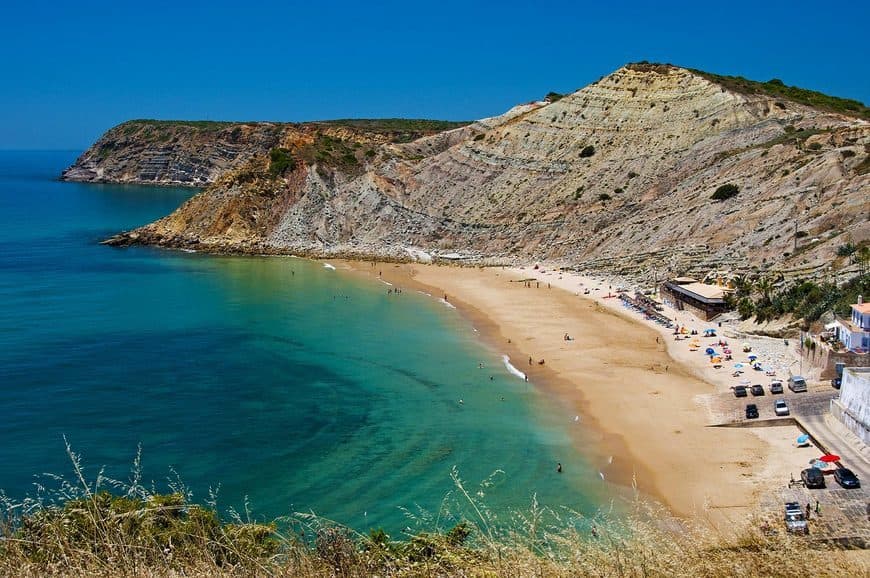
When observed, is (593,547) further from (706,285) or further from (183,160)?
(183,160)

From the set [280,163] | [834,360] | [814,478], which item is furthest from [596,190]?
[814,478]

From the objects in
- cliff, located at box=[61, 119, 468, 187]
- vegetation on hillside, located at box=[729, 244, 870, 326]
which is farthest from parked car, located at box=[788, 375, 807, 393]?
cliff, located at box=[61, 119, 468, 187]

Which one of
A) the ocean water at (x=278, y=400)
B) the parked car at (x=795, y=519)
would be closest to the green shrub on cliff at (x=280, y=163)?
the ocean water at (x=278, y=400)

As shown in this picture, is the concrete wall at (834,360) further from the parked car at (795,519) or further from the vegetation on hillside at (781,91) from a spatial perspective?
the vegetation on hillside at (781,91)

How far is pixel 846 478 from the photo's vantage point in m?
23.6

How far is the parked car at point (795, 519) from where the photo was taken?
19.3 m

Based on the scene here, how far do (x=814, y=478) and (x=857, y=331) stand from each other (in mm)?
11924

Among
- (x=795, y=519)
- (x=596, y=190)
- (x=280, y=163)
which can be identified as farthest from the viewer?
(x=280, y=163)

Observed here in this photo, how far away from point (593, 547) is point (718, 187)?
61036mm

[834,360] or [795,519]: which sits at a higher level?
[834,360]

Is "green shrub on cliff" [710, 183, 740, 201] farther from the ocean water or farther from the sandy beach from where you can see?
the ocean water

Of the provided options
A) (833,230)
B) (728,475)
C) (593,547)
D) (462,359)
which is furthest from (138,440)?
(833,230)

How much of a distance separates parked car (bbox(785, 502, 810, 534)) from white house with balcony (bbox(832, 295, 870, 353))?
1365 centimetres

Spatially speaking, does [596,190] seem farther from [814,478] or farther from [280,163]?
[814,478]
